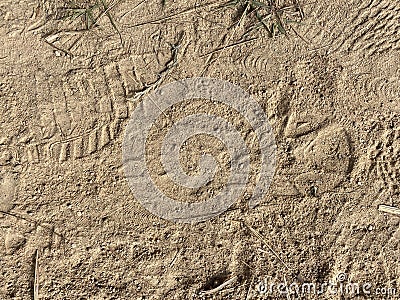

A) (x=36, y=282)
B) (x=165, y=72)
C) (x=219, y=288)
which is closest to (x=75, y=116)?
(x=165, y=72)

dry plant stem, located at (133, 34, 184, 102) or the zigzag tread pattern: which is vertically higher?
dry plant stem, located at (133, 34, 184, 102)

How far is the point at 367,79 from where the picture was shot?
338 centimetres

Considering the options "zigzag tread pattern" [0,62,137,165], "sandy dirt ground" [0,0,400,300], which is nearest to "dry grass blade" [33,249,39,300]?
"sandy dirt ground" [0,0,400,300]

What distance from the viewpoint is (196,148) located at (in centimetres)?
333

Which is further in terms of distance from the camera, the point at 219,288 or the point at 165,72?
the point at 165,72

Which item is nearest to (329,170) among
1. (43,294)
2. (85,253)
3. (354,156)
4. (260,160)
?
(354,156)

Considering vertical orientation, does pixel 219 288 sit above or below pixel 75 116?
below

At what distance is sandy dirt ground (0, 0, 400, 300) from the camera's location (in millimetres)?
3232

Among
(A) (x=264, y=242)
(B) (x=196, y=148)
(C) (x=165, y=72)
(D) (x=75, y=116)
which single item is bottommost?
(A) (x=264, y=242)

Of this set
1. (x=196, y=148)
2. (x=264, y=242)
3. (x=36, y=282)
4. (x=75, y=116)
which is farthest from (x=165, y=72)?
(x=36, y=282)

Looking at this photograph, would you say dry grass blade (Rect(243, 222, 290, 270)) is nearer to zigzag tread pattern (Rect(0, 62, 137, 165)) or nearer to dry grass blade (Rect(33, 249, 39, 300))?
zigzag tread pattern (Rect(0, 62, 137, 165))

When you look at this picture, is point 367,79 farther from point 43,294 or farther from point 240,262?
point 43,294

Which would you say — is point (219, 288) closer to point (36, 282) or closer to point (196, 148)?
point (196, 148)

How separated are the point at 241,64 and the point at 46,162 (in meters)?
1.31
